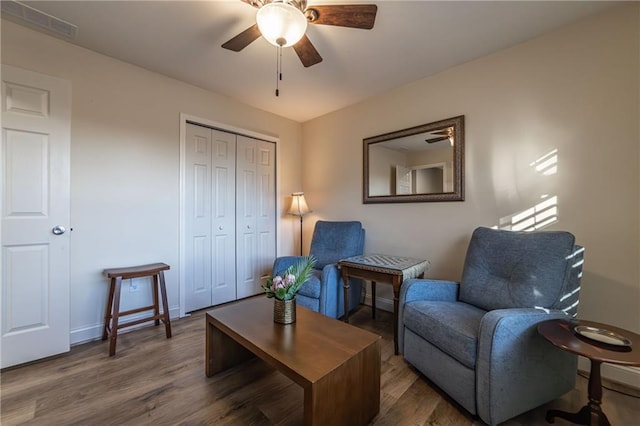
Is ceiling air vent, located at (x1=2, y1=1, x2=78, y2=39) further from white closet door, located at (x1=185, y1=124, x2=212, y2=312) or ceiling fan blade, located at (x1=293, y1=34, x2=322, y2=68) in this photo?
ceiling fan blade, located at (x1=293, y1=34, x2=322, y2=68)

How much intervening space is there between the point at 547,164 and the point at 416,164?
1.02 m

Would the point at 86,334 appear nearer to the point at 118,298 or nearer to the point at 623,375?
the point at 118,298

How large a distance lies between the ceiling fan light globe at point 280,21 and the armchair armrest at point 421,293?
5.74 feet

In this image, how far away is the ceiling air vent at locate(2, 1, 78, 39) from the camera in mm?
1725

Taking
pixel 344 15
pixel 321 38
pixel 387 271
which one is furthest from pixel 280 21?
pixel 387 271

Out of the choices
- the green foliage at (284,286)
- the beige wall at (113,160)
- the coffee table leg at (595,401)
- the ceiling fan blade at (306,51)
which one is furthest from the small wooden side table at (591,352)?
the beige wall at (113,160)

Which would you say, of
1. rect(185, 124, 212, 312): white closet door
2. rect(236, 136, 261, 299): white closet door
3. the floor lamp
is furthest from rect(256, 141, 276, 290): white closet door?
rect(185, 124, 212, 312): white closet door

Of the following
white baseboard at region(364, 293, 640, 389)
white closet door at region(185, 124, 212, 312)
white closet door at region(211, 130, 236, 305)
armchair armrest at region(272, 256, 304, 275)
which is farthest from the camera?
white closet door at region(211, 130, 236, 305)

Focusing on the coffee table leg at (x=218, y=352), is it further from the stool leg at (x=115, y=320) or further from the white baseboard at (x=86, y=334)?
the white baseboard at (x=86, y=334)

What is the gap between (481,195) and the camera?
2.27 meters

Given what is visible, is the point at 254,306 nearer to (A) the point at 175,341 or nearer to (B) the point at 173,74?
(A) the point at 175,341

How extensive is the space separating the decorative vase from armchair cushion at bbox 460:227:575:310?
1.29 metres

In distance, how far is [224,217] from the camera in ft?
10.1

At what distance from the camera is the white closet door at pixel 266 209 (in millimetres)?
3428
